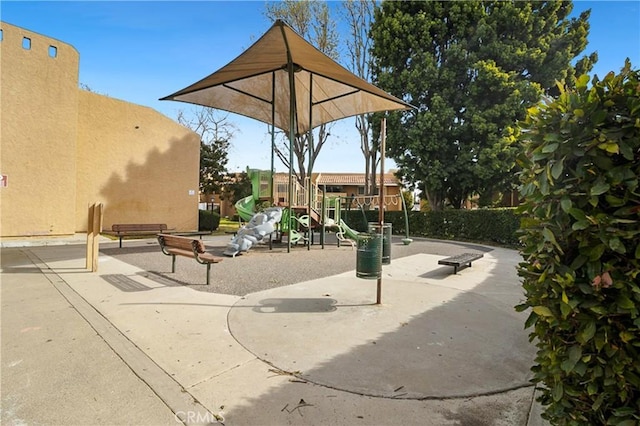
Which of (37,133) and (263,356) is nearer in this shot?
(263,356)

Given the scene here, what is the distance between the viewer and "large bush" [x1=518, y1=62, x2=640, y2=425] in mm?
1527

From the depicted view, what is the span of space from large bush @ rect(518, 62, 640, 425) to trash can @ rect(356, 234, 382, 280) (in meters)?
3.12

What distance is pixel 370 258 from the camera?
494 cm

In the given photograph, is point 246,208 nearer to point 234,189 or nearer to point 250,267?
point 250,267

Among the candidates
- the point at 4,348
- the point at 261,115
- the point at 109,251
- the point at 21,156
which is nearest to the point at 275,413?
the point at 4,348

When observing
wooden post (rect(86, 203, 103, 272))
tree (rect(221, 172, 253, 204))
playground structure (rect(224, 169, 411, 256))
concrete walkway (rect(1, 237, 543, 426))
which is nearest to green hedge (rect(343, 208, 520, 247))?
playground structure (rect(224, 169, 411, 256))

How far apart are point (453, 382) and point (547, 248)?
5.46 feet

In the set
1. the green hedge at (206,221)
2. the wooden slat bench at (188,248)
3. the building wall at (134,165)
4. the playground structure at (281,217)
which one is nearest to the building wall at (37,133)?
the building wall at (134,165)

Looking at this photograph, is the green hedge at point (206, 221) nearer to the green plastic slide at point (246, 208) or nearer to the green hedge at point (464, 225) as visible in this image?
the green plastic slide at point (246, 208)

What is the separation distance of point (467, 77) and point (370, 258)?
1567cm

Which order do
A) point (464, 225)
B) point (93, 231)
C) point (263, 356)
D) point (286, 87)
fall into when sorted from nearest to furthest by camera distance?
point (263, 356) < point (93, 231) < point (286, 87) < point (464, 225)

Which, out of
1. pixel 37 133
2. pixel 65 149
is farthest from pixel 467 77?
pixel 37 133

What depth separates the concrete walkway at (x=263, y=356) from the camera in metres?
2.43

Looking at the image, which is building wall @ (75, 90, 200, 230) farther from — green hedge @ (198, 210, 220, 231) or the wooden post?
the wooden post
